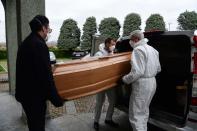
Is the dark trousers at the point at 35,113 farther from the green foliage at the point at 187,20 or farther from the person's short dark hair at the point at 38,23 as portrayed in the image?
the green foliage at the point at 187,20

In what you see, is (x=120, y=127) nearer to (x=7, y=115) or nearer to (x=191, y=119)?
(x=191, y=119)

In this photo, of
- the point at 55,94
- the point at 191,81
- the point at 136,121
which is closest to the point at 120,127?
the point at 136,121

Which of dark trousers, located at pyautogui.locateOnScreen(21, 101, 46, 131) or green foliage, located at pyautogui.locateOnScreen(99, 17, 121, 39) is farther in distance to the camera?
green foliage, located at pyautogui.locateOnScreen(99, 17, 121, 39)

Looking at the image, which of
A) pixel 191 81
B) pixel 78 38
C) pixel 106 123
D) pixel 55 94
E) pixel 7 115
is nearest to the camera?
pixel 55 94

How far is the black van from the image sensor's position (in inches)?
193

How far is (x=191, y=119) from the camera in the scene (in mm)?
4492

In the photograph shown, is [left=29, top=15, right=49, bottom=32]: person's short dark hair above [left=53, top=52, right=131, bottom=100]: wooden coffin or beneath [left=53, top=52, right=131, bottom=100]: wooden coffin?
above

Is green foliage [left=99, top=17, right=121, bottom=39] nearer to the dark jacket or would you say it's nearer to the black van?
the black van

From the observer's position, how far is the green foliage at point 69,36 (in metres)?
42.1

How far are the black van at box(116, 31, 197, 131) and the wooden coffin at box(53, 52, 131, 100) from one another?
0.83m

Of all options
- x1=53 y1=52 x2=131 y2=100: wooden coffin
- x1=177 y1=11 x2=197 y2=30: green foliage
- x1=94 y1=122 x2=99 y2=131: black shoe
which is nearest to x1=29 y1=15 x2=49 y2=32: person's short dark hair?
x1=53 y1=52 x2=131 y2=100: wooden coffin

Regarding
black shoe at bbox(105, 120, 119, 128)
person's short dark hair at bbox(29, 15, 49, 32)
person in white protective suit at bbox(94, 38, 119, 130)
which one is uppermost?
person's short dark hair at bbox(29, 15, 49, 32)

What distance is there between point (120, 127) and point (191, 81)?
235cm

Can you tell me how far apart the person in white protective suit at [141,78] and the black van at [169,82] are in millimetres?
261
